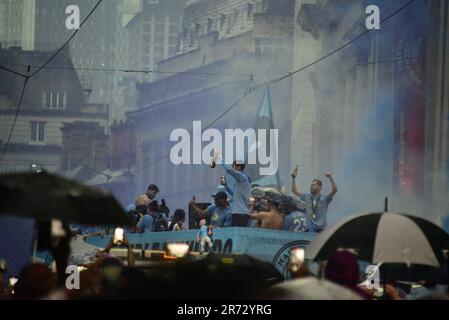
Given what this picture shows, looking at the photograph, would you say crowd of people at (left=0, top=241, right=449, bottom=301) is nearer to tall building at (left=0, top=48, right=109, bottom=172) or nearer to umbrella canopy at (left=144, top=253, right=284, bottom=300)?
umbrella canopy at (left=144, top=253, right=284, bottom=300)

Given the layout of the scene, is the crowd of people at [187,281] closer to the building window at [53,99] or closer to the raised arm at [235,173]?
the raised arm at [235,173]

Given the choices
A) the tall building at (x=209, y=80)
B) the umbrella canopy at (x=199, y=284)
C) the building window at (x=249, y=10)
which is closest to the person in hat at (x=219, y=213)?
the tall building at (x=209, y=80)

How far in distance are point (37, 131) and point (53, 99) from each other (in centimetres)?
78

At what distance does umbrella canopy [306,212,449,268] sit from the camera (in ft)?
37.6

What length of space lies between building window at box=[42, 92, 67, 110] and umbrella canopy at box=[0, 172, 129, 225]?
19127mm

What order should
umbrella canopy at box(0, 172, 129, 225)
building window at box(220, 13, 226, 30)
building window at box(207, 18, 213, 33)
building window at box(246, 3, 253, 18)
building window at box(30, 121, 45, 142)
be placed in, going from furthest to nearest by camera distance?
1. building window at box(207, 18, 213, 33)
2. building window at box(220, 13, 226, 30)
3. building window at box(30, 121, 45, 142)
4. building window at box(246, 3, 253, 18)
5. umbrella canopy at box(0, 172, 129, 225)

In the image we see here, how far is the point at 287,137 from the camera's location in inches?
1082

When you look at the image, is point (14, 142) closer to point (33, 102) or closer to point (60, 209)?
point (33, 102)

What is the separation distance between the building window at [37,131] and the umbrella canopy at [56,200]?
18817 mm

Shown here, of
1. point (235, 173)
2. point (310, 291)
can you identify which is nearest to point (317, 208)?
point (235, 173)

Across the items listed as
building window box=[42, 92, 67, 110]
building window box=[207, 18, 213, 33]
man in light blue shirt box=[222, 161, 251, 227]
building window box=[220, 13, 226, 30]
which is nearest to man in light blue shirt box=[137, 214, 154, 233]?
man in light blue shirt box=[222, 161, 251, 227]

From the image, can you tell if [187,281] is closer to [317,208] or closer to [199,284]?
[199,284]

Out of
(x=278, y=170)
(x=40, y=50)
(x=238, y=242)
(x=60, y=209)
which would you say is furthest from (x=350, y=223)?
(x=40, y=50)
